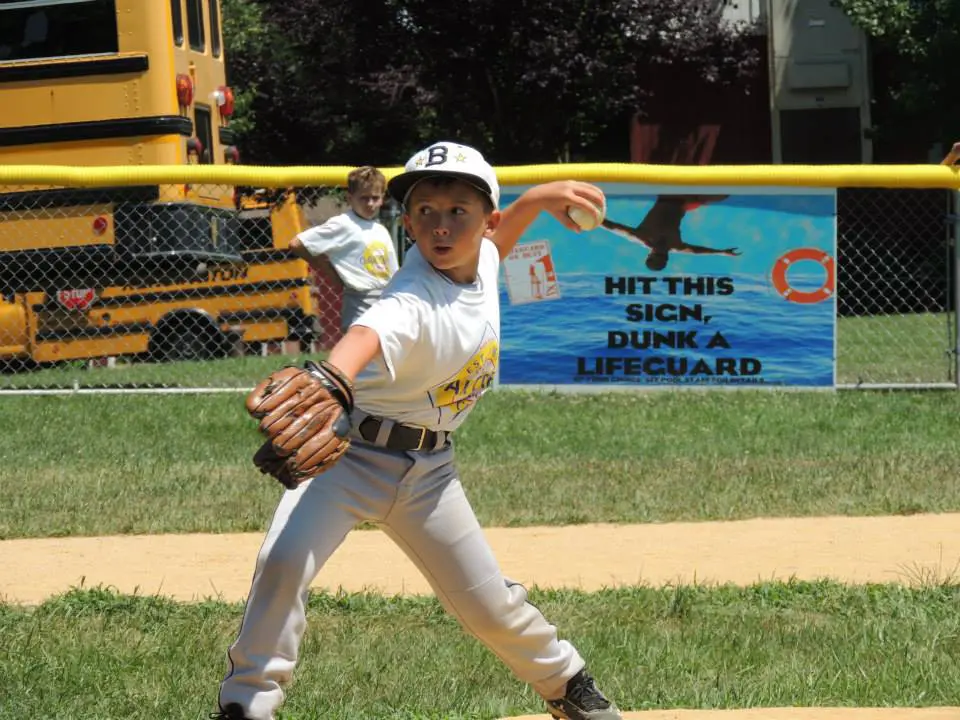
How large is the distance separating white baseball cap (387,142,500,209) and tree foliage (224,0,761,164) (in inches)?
700

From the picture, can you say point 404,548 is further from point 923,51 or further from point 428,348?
point 923,51

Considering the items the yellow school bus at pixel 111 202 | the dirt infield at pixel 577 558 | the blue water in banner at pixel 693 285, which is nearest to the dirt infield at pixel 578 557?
the dirt infield at pixel 577 558

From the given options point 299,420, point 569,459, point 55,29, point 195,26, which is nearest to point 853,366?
point 569,459

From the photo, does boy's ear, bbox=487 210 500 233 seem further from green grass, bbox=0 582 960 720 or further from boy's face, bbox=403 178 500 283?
green grass, bbox=0 582 960 720

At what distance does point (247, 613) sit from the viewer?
3.86 metres

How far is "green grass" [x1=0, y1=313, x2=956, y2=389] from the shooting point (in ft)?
39.1

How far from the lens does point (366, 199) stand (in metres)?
9.84

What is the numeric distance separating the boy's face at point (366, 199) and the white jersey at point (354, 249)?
Result: 110 millimetres

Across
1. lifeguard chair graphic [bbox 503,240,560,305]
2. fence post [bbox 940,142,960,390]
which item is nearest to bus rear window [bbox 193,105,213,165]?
lifeguard chair graphic [bbox 503,240,560,305]

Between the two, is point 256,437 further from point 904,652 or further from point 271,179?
point 904,652

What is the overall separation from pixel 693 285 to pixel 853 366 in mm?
2296

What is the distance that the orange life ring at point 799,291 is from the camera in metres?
11.1

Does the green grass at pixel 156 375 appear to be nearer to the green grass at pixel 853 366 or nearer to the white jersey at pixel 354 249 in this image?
the green grass at pixel 853 366

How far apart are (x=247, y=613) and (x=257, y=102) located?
899 inches
